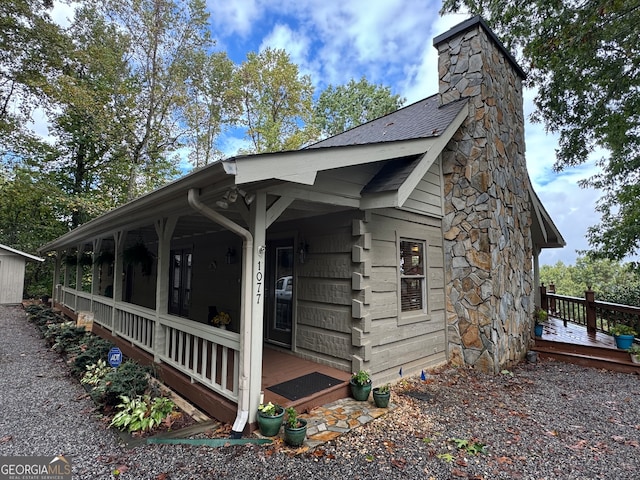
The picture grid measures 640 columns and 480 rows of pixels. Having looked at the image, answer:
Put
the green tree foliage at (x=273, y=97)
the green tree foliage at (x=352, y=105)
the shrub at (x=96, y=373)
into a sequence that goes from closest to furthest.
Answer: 1. the shrub at (x=96, y=373)
2. the green tree foliage at (x=273, y=97)
3. the green tree foliage at (x=352, y=105)

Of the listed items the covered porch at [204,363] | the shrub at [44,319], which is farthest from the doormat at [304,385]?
the shrub at [44,319]

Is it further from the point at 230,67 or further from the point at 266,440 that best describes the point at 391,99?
the point at 266,440

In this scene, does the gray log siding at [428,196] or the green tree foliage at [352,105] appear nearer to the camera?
the gray log siding at [428,196]

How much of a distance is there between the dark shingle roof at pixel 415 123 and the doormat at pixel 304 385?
3.12 metres

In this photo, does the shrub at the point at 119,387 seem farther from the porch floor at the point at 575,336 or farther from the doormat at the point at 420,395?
the porch floor at the point at 575,336

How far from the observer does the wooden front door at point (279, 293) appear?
18.2 ft

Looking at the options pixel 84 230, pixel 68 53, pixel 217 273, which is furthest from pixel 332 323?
pixel 68 53

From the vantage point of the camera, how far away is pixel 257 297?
3.31m

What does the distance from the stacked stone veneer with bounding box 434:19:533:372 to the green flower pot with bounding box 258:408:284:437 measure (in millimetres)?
3860

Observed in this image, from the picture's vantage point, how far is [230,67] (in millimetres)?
17469

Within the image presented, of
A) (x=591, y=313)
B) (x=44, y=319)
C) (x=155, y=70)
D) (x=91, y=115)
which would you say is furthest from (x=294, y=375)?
(x=155, y=70)

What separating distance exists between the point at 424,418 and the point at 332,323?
5.29 ft

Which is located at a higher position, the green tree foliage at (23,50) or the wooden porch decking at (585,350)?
the green tree foliage at (23,50)

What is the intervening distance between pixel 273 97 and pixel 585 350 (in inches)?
680
